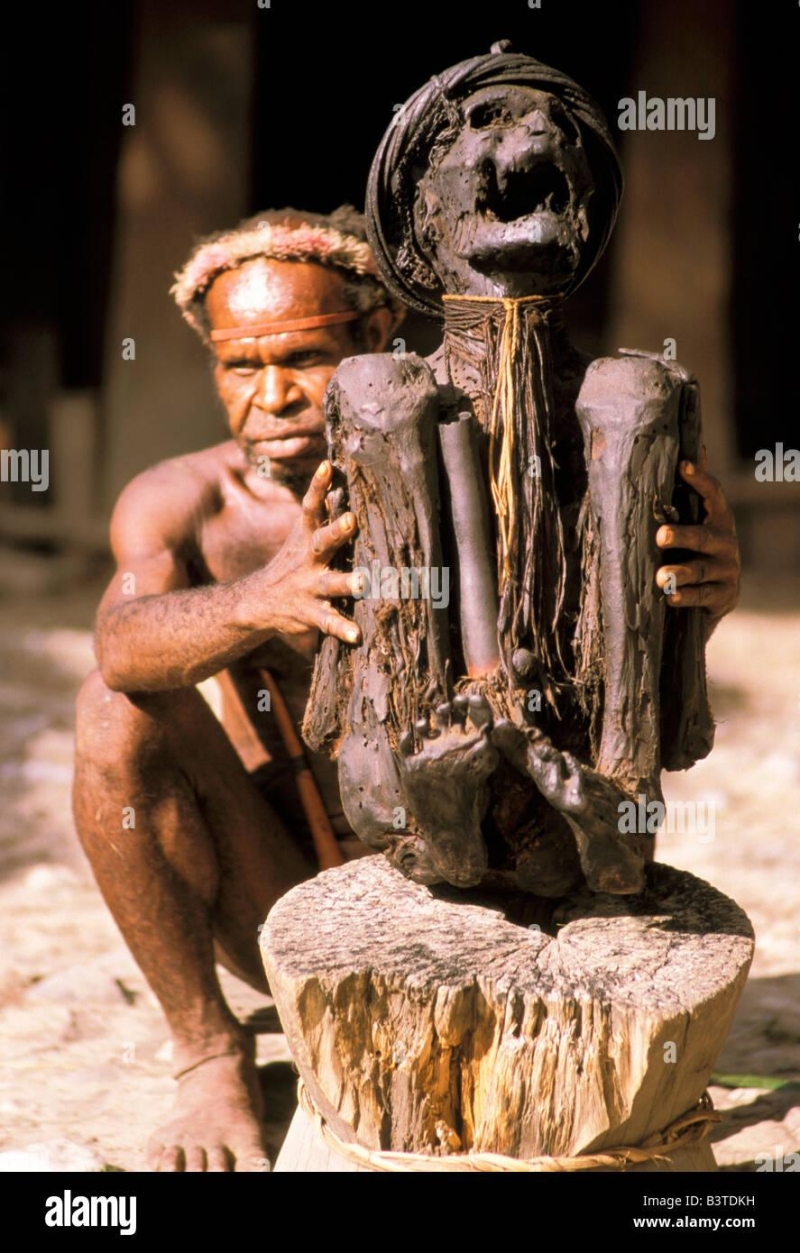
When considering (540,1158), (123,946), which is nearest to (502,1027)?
(540,1158)

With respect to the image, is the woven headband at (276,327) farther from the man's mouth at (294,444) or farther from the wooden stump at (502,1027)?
the wooden stump at (502,1027)

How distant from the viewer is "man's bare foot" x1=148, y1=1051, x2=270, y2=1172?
2773 mm

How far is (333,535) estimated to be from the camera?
7.55ft

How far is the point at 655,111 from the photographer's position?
6719 millimetres

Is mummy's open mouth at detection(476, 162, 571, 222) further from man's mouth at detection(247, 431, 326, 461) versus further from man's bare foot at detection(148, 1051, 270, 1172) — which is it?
man's bare foot at detection(148, 1051, 270, 1172)

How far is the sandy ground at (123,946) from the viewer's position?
3010mm

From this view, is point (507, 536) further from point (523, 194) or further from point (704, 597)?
point (523, 194)

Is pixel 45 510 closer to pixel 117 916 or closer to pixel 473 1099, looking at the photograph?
pixel 117 916

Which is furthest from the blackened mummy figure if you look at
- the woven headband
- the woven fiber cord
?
the woven headband

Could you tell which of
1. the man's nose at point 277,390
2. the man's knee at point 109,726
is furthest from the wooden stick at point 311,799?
the man's nose at point 277,390

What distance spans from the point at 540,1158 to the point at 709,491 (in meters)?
0.97

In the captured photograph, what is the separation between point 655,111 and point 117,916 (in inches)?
190

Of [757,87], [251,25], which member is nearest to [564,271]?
[251,25]

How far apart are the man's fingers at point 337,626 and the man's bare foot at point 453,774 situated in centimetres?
21
